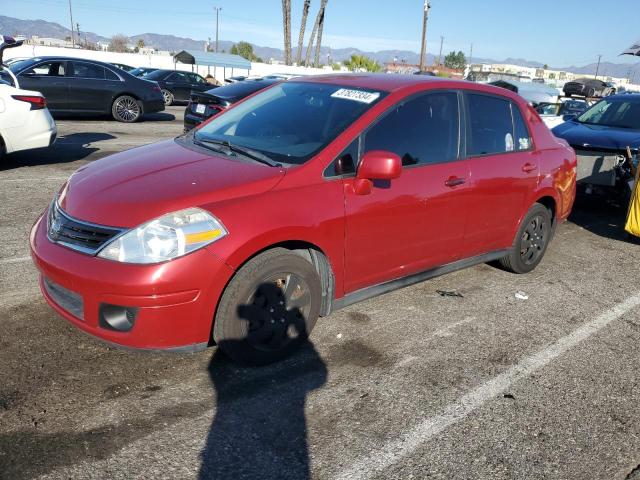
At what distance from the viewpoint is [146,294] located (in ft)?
9.15

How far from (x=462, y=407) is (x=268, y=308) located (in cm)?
123

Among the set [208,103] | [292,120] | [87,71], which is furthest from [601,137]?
[87,71]

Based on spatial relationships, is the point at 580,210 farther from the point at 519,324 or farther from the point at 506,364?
the point at 506,364

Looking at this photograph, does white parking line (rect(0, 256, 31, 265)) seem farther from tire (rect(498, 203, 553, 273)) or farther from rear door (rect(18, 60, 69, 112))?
rear door (rect(18, 60, 69, 112))

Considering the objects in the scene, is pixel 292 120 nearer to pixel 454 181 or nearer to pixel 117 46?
pixel 454 181

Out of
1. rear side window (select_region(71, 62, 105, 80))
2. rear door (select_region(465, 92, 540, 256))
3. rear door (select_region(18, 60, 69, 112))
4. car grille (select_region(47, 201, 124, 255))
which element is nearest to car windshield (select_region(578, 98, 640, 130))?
rear door (select_region(465, 92, 540, 256))

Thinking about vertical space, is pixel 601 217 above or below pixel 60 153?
below

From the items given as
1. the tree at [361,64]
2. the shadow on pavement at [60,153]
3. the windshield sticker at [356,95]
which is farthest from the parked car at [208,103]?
the tree at [361,64]

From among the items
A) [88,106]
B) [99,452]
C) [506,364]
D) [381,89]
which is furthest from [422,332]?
[88,106]

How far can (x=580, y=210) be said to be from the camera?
8.32 metres

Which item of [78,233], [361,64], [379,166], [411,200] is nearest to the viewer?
[78,233]

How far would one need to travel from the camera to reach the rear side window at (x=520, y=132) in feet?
15.8

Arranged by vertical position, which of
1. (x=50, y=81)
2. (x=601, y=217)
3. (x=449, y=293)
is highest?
(x=50, y=81)

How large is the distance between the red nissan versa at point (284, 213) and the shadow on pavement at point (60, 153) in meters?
5.62
